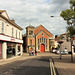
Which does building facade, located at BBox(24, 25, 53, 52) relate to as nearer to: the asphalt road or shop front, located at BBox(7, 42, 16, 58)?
shop front, located at BBox(7, 42, 16, 58)

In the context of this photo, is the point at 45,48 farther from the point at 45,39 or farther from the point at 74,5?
the point at 74,5

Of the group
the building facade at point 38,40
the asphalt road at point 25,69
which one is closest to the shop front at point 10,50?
the asphalt road at point 25,69

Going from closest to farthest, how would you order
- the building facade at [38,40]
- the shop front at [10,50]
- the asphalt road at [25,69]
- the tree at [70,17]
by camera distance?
the asphalt road at [25,69] < the tree at [70,17] < the shop front at [10,50] < the building facade at [38,40]

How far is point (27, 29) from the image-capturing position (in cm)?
5750

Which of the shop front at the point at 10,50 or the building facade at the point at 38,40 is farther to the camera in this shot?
the building facade at the point at 38,40

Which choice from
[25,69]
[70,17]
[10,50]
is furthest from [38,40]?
[25,69]

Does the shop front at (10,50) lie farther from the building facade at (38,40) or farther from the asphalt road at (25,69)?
the building facade at (38,40)

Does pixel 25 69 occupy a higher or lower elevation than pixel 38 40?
lower

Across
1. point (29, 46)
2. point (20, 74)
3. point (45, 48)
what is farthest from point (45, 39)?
point (20, 74)

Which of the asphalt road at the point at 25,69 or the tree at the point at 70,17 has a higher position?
the tree at the point at 70,17

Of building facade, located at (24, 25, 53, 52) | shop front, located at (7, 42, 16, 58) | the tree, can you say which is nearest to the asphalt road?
the tree

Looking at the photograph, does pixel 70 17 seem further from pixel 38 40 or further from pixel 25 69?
pixel 38 40

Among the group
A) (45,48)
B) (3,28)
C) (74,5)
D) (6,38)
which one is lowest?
(45,48)

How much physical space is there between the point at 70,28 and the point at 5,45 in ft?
41.0
